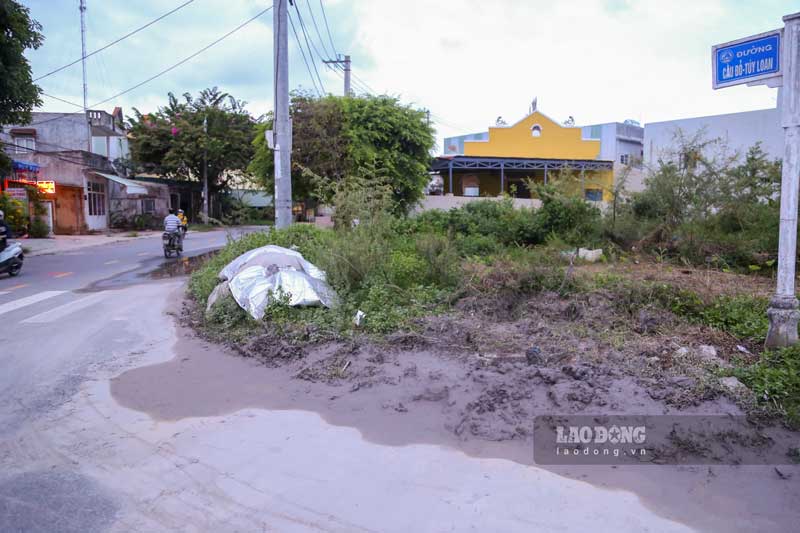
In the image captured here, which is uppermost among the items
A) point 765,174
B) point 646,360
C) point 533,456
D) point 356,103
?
point 356,103

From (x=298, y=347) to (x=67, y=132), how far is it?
120 ft

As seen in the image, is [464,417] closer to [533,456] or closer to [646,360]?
[533,456]

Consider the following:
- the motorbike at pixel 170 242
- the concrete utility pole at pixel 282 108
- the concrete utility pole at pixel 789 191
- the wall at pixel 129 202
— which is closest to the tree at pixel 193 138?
the wall at pixel 129 202

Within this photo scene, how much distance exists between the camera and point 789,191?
5.47m

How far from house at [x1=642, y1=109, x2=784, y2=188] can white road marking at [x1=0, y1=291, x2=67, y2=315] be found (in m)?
20.7

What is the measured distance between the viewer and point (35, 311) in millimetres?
9930

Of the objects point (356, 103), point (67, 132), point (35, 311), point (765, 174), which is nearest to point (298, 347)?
point (35, 311)

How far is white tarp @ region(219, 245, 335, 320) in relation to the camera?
8164 millimetres

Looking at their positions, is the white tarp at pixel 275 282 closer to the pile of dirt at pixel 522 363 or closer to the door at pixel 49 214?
the pile of dirt at pixel 522 363

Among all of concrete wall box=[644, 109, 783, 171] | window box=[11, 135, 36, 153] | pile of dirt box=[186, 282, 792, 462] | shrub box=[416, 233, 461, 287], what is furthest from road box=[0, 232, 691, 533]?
window box=[11, 135, 36, 153]

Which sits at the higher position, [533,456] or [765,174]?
[765,174]

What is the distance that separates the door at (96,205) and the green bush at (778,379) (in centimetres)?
3506

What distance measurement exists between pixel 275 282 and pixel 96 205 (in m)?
31.7

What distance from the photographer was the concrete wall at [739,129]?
24703 mm
